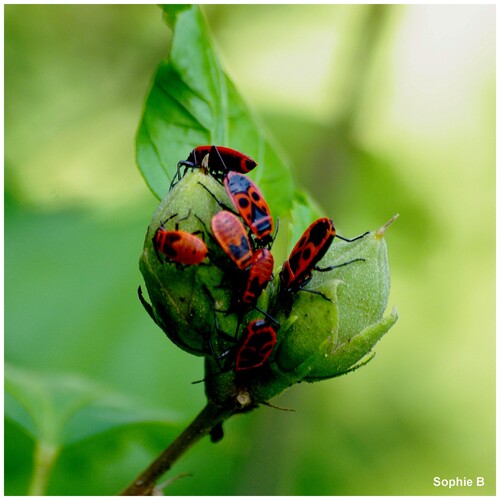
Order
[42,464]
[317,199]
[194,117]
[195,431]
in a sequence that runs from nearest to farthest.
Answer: [195,431] < [194,117] < [42,464] < [317,199]

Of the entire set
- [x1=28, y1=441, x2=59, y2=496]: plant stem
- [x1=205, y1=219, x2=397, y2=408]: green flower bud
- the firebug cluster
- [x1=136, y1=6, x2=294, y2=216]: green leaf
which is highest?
[x1=136, y1=6, x2=294, y2=216]: green leaf

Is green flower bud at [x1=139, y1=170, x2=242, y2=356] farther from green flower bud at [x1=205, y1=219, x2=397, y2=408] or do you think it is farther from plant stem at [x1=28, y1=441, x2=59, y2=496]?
plant stem at [x1=28, y1=441, x2=59, y2=496]

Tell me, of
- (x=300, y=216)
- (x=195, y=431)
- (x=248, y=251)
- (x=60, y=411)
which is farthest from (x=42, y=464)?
(x=248, y=251)

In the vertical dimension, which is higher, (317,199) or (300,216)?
(317,199)

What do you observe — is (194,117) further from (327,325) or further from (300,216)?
(327,325)

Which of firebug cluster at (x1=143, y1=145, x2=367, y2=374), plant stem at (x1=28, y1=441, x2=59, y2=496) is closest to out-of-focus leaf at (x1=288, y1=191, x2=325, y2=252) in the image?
firebug cluster at (x1=143, y1=145, x2=367, y2=374)

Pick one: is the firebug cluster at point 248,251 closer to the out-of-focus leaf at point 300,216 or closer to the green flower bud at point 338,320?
the green flower bud at point 338,320
